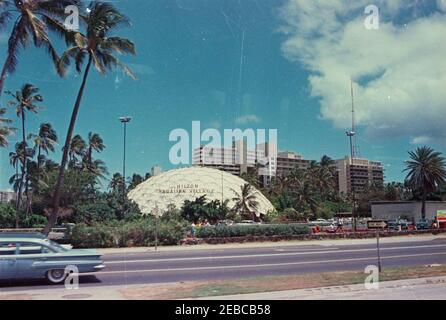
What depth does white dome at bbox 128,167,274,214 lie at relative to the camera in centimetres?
6072

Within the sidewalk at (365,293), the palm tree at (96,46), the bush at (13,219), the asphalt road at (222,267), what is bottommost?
the asphalt road at (222,267)

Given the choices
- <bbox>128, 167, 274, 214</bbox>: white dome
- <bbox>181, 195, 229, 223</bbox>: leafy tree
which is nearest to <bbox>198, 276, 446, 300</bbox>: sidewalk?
<bbox>181, 195, 229, 223</bbox>: leafy tree

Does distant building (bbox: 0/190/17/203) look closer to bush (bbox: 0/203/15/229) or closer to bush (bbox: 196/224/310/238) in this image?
bush (bbox: 0/203/15/229)

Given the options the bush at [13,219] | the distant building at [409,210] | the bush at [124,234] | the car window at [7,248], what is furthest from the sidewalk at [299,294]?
the distant building at [409,210]

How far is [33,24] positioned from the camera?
15.2 m

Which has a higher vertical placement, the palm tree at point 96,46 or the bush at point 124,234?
the palm tree at point 96,46

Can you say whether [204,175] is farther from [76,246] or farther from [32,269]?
[32,269]

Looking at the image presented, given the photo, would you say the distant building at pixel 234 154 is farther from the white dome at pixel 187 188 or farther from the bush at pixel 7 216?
the white dome at pixel 187 188

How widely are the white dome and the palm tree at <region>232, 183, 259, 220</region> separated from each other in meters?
0.67

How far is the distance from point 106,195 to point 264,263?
23.6 metres

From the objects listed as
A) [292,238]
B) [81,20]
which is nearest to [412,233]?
[292,238]

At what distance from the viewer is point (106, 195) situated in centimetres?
3694

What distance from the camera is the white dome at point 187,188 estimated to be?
199 ft

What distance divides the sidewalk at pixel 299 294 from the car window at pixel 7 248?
3.80 feet
